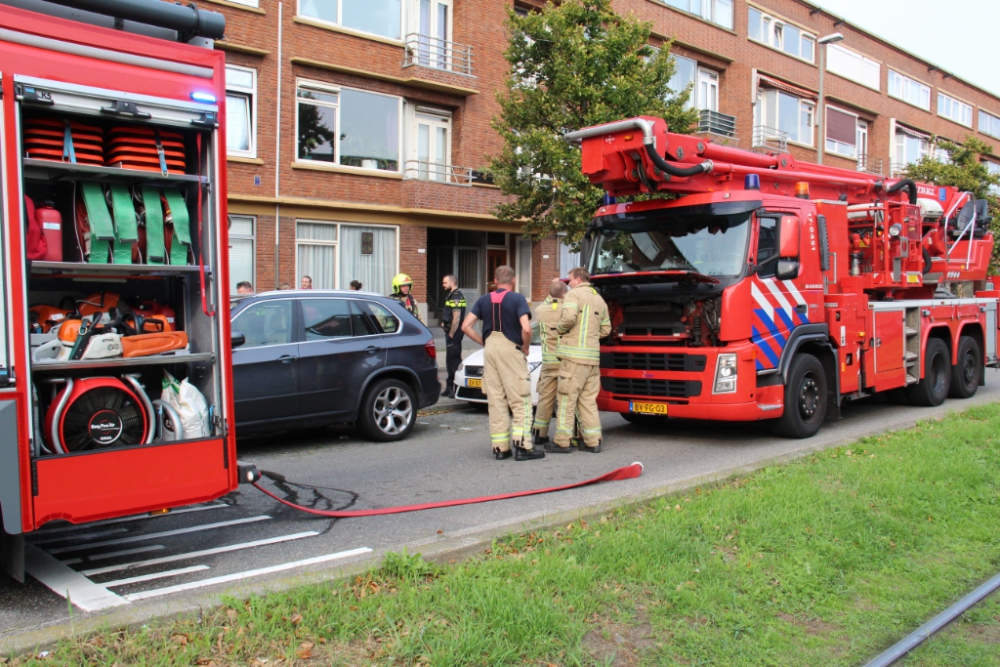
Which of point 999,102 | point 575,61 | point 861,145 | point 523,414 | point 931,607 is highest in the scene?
point 999,102

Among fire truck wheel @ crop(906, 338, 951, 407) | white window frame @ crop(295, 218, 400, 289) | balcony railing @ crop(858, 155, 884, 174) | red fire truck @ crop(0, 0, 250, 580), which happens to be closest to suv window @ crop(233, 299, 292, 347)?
red fire truck @ crop(0, 0, 250, 580)

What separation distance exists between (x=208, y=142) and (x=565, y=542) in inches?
128

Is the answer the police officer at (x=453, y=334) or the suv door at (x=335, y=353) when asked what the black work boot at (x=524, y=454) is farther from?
the police officer at (x=453, y=334)

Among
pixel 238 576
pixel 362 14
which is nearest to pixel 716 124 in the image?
pixel 362 14

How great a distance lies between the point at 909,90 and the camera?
41.2 m

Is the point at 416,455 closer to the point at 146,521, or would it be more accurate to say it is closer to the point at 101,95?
the point at 146,521

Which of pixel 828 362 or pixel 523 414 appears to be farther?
pixel 828 362

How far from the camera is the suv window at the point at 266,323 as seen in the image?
28.5ft

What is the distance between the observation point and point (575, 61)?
1622 centimetres

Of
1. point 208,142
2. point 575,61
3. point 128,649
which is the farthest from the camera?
point 575,61

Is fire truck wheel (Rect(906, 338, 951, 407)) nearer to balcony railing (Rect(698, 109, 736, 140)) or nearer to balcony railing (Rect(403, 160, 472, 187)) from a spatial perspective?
balcony railing (Rect(403, 160, 472, 187))

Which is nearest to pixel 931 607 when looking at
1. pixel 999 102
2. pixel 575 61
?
pixel 575 61

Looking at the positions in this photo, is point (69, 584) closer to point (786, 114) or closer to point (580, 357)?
point (580, 357)

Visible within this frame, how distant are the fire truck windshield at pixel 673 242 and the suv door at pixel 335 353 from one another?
2704mm
